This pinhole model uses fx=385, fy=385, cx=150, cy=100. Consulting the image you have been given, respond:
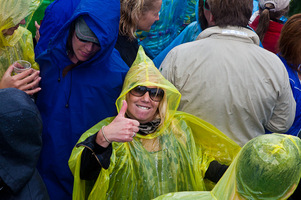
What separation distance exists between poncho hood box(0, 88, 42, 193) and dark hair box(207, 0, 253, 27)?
150 cm

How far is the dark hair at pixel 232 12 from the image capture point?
2596 mm

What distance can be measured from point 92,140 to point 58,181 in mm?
750

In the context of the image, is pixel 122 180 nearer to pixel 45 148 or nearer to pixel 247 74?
pixel 45 148

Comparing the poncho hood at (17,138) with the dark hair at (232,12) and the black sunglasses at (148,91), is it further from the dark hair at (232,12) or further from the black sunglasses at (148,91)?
the dark hair at (232,12)

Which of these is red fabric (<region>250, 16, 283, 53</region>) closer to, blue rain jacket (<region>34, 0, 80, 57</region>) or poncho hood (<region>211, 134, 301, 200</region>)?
blue rain jacket (<region>34, 0, 80, 57</region>)

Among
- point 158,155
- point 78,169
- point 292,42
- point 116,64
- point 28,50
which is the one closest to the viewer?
point 78,169

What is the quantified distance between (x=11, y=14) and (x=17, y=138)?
134cm

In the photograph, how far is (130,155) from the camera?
2293 millimetres

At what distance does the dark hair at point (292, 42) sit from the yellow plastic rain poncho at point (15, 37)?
1.92m

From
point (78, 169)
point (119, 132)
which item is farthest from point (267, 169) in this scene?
point (78, 169)

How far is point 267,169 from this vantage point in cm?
151

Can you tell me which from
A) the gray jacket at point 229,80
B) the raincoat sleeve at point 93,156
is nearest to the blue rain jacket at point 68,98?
the gray jacket at point 229,80

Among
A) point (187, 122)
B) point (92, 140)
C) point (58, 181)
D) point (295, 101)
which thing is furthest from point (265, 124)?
point (58, 181)

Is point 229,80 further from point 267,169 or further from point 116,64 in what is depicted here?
point 267,169
